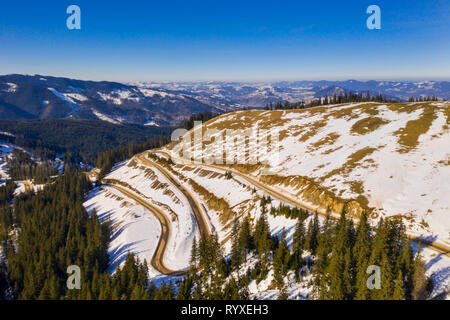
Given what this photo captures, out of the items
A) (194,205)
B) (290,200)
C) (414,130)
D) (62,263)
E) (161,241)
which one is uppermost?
(414,130)

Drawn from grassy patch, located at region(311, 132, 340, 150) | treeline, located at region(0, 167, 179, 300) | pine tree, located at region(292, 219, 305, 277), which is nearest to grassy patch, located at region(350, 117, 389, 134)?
grassy patch, located at region(311, 132, 340, 150)

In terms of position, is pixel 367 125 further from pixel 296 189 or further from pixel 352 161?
pixel 296 189

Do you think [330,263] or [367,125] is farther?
[367,125]

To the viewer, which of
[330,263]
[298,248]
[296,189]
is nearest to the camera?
[330,263]

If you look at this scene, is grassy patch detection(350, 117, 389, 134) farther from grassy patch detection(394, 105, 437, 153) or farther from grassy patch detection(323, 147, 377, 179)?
grassy patch detection(323, 147, 377, 179)

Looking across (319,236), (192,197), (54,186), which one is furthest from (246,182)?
(54,186)

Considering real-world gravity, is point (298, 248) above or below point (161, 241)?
above

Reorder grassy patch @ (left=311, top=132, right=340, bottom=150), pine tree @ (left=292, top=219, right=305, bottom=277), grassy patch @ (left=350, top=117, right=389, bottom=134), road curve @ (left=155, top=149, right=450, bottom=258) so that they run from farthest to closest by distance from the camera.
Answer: grassy patch @ (left=350, top=117, right=389, bottom=134) → grassy patch @ (left=311, top=132, right=340, bottom=150) → road curve @ (left=155, top=149, right=450, bottom=258) → pine tree @ (left=292, top=219, right=305, bottom=277)

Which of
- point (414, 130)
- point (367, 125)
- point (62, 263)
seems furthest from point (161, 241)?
point (367, 125)
